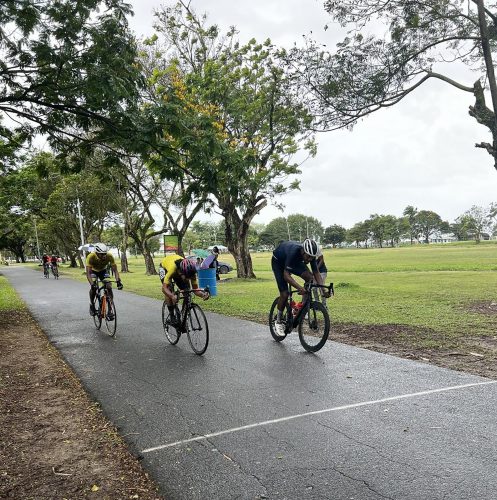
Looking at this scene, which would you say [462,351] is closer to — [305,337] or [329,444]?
[305,337]

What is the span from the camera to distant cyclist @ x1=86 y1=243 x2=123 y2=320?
945cm

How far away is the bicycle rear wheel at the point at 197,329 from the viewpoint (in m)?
7.31

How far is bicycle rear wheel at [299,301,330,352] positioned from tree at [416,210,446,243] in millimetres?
137361

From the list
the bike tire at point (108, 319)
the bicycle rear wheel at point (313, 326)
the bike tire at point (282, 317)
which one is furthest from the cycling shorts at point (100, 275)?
the bicycle rear wheel at point (313, 326)

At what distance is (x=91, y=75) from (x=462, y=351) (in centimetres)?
770

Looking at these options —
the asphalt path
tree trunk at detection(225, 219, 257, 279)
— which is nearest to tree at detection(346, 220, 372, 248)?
tree trunk at detection(225, 219, 257, 279)

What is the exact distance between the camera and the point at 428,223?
137375 millimetres

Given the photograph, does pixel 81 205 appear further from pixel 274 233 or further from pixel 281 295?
pixel 274 233

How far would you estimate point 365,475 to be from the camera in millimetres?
3297

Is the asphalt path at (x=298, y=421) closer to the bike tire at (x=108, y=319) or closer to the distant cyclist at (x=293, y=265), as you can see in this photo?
the distant cyclist at (x=293, y=265)

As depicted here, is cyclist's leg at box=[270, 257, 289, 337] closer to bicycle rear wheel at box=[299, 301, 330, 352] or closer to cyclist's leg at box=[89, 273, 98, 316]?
bicycle rear wheel at box=[299, 301, 330, 352]

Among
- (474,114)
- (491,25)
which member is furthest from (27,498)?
(491,25)

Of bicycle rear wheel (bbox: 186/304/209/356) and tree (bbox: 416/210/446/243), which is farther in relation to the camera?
Answer: tree (bbox: 416/210/446/243)

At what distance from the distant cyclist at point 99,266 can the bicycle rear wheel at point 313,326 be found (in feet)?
13.1
